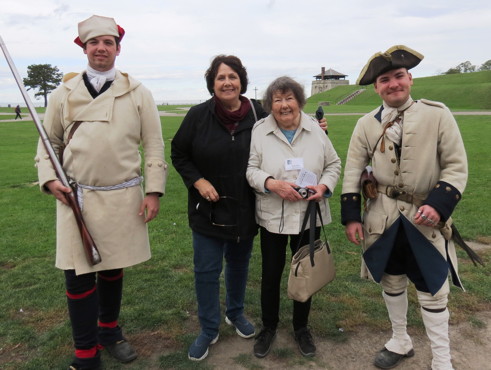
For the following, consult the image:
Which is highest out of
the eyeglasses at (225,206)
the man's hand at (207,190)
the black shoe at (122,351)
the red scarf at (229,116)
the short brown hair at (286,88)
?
the short brown hair at (286,88)

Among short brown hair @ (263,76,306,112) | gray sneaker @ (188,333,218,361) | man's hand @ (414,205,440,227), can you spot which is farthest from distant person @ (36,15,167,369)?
man's hand @ (414,205,440,227)

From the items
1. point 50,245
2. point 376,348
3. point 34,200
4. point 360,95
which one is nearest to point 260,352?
point 376,348

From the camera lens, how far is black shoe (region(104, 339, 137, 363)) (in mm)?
3279

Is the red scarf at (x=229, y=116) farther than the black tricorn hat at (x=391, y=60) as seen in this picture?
Yes

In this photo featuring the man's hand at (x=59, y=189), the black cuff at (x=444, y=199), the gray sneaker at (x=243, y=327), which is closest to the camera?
the black cuff at (x=444, y=199)

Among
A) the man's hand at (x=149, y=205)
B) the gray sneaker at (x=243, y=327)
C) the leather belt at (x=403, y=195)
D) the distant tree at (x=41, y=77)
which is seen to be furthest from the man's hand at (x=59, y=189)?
the distant tree at (x=41, y=77)

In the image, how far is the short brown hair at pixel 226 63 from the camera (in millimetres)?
3207

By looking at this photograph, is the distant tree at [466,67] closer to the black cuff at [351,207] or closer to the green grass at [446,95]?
the green grass at [446,95]

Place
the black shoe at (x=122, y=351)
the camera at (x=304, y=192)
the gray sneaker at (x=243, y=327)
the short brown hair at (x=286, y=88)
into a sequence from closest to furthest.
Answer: the camera at (x=304, y=192) < the short brown hair at (x=286, y=88) < the black shoe at (x=122, y=351) < the gray sneaker at (x=243, y=327)

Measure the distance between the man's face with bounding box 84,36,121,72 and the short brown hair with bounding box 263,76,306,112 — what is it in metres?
1.13

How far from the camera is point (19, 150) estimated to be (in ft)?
57.2

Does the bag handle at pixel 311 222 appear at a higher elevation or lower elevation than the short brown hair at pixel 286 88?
lower

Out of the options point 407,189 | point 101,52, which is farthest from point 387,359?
point 101,52

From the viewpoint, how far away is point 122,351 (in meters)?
3.31
